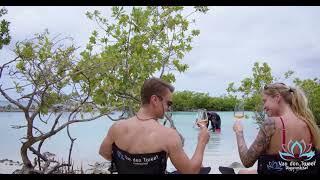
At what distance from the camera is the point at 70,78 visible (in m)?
6.80

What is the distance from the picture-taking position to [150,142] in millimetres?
2461

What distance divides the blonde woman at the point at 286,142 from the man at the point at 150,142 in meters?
0.44

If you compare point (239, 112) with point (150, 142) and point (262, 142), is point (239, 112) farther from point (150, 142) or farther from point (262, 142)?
point (150, 142)

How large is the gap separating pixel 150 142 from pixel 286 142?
0.86 meters

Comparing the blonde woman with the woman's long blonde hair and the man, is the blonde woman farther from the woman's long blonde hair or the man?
the man

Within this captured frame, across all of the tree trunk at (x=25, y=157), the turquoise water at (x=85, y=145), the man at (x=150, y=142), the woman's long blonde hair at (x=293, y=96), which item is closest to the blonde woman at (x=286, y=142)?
the woman's long blonde hair at (x=293, y=96)

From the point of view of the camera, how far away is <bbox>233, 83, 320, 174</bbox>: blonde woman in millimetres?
2824

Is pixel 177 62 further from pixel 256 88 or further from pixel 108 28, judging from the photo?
pixel 256 88

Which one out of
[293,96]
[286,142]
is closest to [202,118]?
[286,142]

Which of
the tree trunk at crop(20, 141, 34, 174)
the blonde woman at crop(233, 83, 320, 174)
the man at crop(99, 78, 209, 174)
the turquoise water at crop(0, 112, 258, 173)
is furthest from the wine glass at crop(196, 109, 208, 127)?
the turquoise water at crop(0, 112, 258, 173)

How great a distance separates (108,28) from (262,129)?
202 inches

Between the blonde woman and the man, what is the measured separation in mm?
440

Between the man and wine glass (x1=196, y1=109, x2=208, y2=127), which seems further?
wine glass (x1=196, y1=109, x2=208, y2=127)
